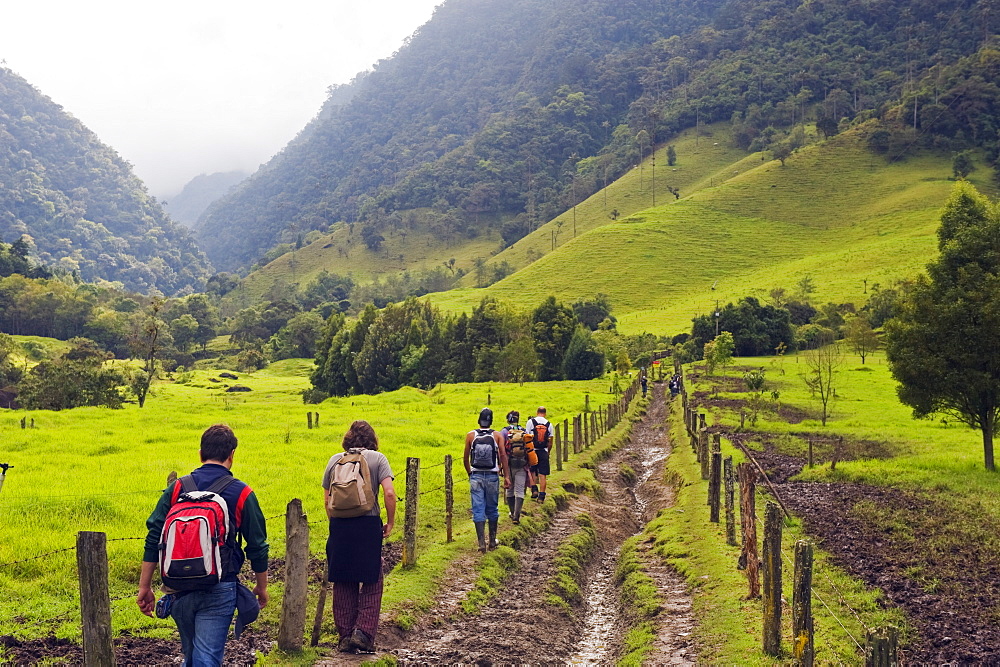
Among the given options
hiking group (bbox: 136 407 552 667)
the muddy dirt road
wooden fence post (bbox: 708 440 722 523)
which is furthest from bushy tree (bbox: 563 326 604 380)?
hiking group (bbox: 136 407 552 667)

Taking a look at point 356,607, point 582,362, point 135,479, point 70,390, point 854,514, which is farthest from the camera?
point 582,362

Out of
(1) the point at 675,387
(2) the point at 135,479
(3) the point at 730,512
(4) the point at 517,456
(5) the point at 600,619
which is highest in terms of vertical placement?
(1) the point at 675,387

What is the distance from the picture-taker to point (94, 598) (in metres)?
5.93

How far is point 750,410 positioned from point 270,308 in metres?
137

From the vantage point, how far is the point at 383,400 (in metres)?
46.8

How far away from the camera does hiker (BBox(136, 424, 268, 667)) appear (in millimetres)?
5473

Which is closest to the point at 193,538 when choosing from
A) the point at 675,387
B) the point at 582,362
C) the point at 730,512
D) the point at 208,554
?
the point at 208,554

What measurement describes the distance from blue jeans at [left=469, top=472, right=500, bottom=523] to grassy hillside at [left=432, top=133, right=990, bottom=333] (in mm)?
91369

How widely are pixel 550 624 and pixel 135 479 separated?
→ 1170 cm

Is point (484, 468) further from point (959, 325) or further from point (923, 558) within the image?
point (959, 325)

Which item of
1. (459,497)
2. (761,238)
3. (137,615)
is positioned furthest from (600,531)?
(761,238)

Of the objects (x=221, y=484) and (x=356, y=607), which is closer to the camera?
(x=221, y=484)

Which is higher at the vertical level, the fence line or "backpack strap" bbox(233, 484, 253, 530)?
"backpack strap" bbox(233, 484, 253, 530)

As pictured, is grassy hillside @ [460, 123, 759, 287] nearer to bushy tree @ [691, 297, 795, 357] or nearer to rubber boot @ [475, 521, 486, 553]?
bushy tree @ [691, 297, 795, 357]
